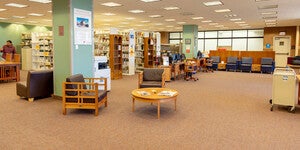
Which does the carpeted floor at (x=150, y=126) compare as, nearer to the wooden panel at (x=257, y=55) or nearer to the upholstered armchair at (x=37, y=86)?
the upholstered armchair at (x=37, y=86)

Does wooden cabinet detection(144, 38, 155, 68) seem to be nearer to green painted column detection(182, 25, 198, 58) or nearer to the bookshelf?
the bookshelf

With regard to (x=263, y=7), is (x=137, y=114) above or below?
below

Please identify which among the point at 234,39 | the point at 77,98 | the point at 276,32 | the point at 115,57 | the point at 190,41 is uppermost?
the point at 276,32

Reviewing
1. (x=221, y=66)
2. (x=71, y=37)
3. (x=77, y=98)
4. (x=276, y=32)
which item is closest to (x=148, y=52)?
(x=221, y=66)

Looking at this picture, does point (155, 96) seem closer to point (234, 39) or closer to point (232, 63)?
point (232, 63)

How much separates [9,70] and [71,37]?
514 centimetres

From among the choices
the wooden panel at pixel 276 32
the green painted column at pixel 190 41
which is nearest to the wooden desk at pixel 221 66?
the green painted column at pixel 190 41

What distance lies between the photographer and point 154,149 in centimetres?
353

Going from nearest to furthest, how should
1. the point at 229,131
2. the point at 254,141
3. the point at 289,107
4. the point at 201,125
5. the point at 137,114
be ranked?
the point at 254,141 → the point at 229,131 → the point at 201,125 → the point at 137,114 → the point at 289,107

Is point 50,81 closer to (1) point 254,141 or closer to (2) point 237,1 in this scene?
(1) point 254,141

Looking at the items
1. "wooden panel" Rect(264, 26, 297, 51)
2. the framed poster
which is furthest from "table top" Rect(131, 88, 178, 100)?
"wooden panel" Rect(264, 26, 297, 51)

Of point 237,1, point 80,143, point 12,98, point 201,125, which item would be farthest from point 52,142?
point 237,1

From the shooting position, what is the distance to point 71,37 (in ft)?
20.9

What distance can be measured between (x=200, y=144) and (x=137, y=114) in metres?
1.96
